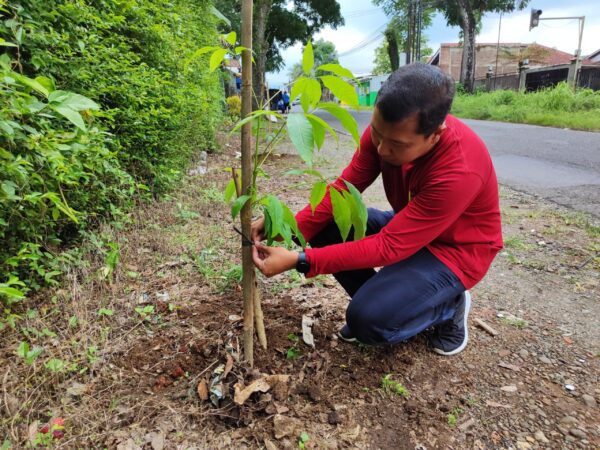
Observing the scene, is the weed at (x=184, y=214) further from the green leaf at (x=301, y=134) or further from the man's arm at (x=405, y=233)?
the green leaf at (x=301, y=134)

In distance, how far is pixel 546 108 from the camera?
1406 cm

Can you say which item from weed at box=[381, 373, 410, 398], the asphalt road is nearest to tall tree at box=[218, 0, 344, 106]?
the asphalt road

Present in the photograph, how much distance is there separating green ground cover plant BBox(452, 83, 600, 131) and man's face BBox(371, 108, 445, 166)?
11.5 m

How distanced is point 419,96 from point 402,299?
→ 32.1 inches

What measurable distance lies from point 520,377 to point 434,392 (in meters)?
0.44

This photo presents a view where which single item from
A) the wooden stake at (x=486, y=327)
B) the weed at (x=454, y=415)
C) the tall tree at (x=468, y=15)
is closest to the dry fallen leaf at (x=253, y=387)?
the weed at (x=454, y=415)

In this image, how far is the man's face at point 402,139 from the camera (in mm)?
1329

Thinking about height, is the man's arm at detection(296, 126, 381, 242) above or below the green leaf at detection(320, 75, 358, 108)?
below

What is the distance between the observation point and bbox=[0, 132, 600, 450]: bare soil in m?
1.37

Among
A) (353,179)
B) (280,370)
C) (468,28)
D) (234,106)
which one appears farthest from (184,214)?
(468,28)

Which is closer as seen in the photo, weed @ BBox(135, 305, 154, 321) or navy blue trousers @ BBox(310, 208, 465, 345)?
navy blue trousers @ BBox(310, 208, 465, 345)

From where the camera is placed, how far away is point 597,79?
17094 mm

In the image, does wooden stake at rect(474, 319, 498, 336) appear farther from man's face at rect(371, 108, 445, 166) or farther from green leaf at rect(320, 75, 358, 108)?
green leaf at rect(320, 75, 358, 108)

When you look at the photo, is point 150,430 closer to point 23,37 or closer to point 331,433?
point 331,433
